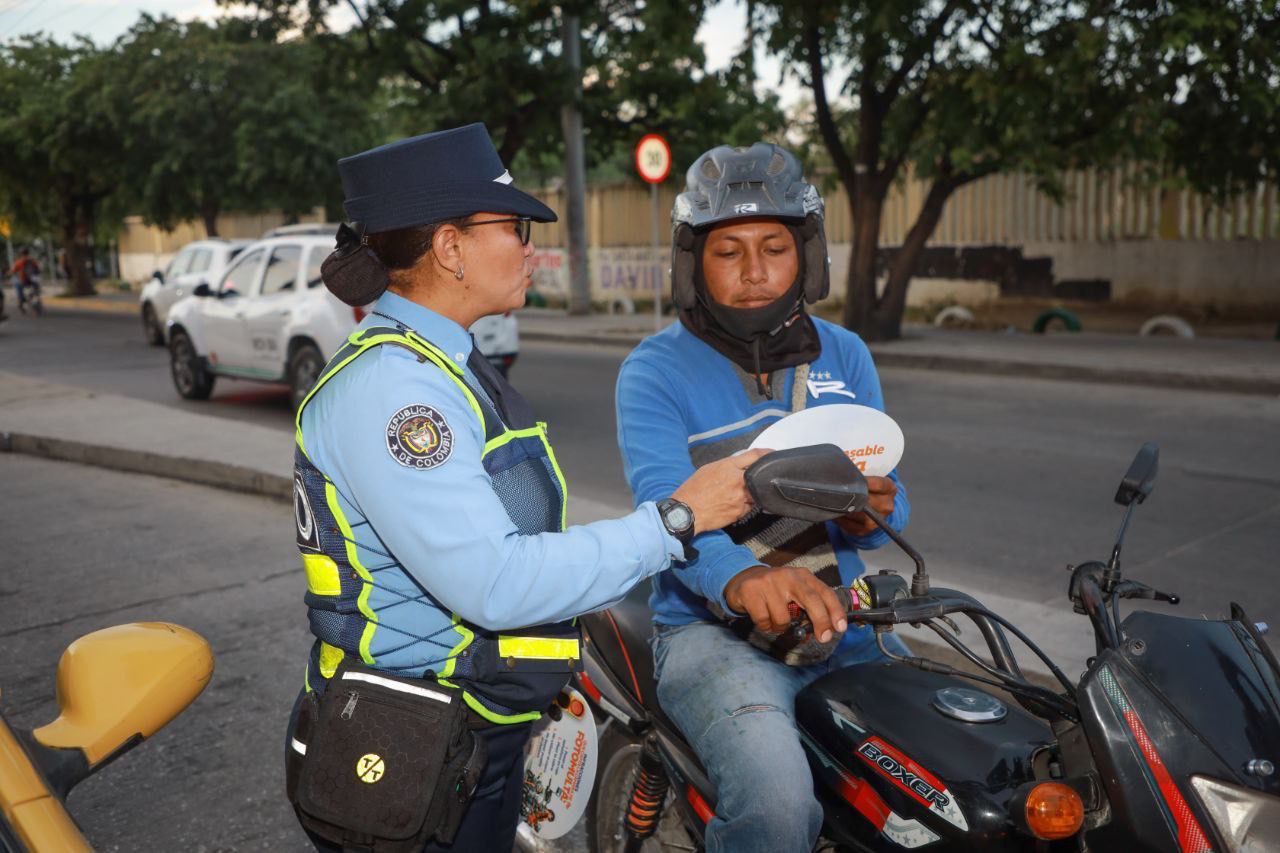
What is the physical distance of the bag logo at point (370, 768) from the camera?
1.98 metres

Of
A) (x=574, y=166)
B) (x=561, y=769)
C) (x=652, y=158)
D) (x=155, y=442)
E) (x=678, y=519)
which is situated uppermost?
(x=574, y=166)

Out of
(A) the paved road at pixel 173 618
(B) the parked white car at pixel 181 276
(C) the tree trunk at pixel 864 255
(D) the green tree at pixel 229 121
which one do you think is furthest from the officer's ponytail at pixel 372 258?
(D) the green tree at pixel 229 121

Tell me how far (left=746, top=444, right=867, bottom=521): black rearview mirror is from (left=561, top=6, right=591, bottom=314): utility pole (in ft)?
71.4

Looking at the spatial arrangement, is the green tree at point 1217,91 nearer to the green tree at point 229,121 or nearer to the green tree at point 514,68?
the green tree at point 514,68

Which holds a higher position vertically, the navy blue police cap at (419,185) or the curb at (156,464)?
the navy blue police cap at (419,185)

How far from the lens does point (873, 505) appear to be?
249cm

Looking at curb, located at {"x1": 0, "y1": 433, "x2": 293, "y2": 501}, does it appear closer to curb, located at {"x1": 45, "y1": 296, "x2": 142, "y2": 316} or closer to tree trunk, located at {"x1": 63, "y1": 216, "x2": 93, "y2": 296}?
curb, located at {"x1": 45, "y1": 296, "x2": 142, "y2": 316}

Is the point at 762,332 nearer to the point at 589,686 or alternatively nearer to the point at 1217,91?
the point at 589,686

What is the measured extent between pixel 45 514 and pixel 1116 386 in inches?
421

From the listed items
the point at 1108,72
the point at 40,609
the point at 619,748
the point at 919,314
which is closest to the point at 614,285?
the point at 919,314

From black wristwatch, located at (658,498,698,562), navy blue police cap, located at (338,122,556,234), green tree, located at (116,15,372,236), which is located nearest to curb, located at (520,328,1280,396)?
black wristwatch, located at (658,498,698,562)

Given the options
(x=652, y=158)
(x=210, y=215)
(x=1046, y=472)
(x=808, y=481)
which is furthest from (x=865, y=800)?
(x=210, y=215)

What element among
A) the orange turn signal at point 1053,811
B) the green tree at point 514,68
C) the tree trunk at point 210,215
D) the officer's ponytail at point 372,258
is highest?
the green tree at point 514,68

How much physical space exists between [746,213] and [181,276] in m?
19.2
